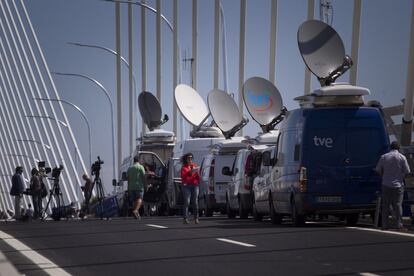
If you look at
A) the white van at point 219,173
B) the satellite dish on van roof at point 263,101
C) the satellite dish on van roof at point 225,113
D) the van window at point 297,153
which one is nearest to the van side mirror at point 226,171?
the white van at point 219,173

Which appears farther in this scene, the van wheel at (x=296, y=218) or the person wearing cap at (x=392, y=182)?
the van wheel at (x=296, y=218)

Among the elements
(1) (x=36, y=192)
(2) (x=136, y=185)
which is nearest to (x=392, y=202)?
(2) (x=136, y=185)

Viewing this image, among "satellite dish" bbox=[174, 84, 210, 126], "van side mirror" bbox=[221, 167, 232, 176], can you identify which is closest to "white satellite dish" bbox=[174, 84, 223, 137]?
"satellite dish" bbox=[174, 84, 210, 126]

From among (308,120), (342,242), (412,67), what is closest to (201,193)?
(412,67)

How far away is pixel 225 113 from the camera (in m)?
38.6

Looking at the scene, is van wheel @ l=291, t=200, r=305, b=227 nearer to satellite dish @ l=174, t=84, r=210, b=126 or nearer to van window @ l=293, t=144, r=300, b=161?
van window @ l=293, t=144, r=300, b=161

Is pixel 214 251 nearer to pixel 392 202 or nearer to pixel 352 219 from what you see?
pixel 392 202

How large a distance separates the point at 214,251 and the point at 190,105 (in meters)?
29.8

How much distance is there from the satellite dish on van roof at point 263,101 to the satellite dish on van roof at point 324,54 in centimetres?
720

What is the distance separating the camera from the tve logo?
21281 millimetres

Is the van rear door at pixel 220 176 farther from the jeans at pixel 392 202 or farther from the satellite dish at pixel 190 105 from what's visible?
the jeans at pixel 392 202

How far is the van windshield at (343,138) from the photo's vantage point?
21266 millimetres

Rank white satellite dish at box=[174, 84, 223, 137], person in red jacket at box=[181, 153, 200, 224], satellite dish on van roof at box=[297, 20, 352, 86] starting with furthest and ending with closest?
white satellite dish at box=[174, 84, 223, 137] < satellite dish on van roof at box=[297, 20, 352, 86] < person in red jacket at box=[181, 153, 200, 224]

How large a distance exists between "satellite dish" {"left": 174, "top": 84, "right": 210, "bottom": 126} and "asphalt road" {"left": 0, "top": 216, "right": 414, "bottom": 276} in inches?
900
